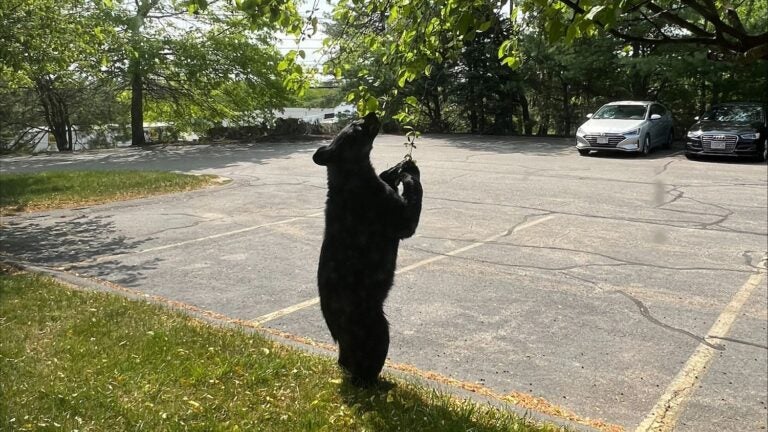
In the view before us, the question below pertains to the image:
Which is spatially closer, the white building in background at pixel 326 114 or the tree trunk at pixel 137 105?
the tree trunk at pixel 137 105

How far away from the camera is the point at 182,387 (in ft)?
13.4

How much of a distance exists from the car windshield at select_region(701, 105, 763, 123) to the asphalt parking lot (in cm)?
448

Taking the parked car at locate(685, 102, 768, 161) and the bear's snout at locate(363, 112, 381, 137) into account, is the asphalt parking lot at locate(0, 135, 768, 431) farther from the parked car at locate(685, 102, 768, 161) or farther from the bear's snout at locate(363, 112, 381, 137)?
the parked car at locate(685, 102, 768, 161)

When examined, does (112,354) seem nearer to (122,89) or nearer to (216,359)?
(216,359)

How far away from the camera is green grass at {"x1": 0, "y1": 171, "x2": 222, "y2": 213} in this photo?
12444 mm

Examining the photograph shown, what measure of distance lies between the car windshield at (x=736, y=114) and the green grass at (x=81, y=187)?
598 inches

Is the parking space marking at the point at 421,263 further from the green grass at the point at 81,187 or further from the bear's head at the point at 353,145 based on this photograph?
the green grass at the point at 81,187

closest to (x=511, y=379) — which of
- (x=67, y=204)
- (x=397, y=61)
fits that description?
(x=397, y=61)

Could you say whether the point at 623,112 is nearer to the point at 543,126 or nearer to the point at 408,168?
the point at 543,126

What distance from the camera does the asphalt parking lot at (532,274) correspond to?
4.80 m

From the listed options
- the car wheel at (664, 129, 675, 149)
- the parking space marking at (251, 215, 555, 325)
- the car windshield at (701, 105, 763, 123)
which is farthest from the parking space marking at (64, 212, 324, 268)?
the car wheel at (664, 129, 675, 149)

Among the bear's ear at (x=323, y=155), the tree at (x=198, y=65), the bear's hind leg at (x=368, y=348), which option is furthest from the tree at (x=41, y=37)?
the tree at (x=198, y=65)

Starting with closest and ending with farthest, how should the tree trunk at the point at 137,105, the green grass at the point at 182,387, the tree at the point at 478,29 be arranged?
the tree at the point at 478,29
the green grass at the point at 182,387
the tree trunk at the point at 137,105

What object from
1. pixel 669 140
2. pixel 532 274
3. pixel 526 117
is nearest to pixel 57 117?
pixel 526 117
